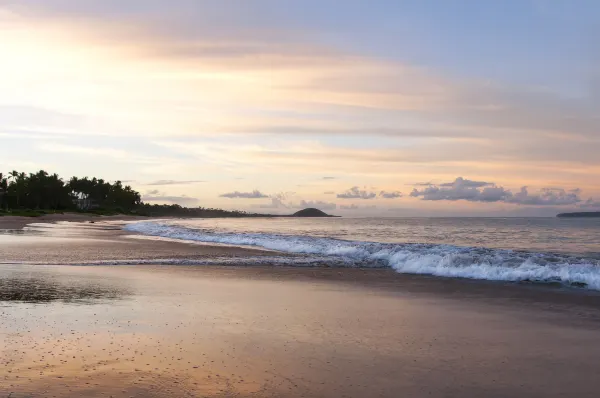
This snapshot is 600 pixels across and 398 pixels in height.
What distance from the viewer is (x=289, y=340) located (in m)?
8.35

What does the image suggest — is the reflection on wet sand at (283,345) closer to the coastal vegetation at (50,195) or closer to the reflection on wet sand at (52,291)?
the reflection on wet sand at (52,291)

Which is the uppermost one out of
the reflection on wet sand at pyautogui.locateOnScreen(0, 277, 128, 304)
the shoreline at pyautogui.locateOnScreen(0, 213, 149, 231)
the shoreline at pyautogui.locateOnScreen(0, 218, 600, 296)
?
the shoreline at pyautogui.locateOnScreen(0, 213, 149, 231)

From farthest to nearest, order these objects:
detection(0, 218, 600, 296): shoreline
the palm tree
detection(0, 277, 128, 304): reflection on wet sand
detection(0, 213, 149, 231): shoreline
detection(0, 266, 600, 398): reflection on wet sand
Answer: the palm tree
detection(0, 213, 149, 231): shoreline
detection(0, 218, 600, 296): shoreline
detection(0, 277, 128, 304): reflection on wet sand
detection(0, 266, 600, 398): reflection on wet sand

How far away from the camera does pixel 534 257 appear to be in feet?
71.4

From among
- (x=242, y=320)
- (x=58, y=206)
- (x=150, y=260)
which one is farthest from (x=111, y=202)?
(x=242, y=320)

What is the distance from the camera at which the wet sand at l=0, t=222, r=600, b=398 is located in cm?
623

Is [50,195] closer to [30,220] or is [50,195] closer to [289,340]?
[30,220]

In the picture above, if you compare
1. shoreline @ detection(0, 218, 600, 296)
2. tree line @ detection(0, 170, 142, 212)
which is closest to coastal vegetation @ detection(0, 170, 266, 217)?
tree line @ detection(0, 170, 142, 212)

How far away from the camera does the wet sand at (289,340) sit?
6.23 metres

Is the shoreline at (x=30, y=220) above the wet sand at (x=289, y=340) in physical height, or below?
above

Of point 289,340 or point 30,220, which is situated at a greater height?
point 30,220

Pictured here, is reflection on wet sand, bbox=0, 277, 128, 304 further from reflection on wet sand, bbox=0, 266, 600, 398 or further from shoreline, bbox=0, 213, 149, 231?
shoreline, bbox=0, 213, 149, 231

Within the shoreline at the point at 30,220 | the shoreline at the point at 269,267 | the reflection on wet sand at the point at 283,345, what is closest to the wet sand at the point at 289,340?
the reflection on wet sand at the point at 283,345

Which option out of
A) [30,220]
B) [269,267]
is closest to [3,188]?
[30,220]
